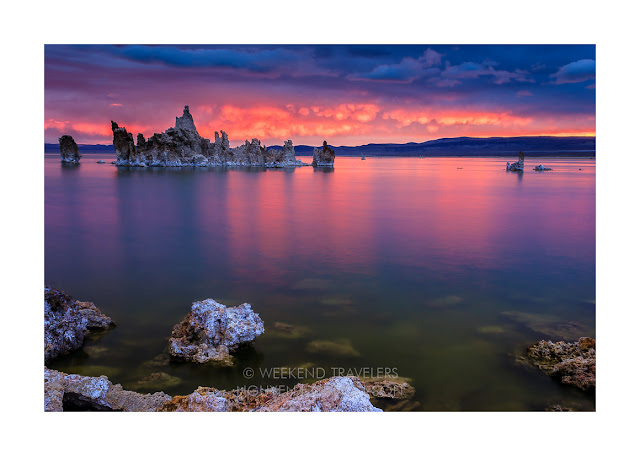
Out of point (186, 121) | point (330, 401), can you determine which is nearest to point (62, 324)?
point (330, 401)

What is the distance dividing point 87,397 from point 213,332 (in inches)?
77.5

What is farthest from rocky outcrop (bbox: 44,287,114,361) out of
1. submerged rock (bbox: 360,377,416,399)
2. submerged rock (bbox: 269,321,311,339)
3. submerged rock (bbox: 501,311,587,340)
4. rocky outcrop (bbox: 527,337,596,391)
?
submerged rock (bbox: 501,311,587,340)

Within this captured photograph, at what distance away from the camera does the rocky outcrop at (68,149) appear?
7450cm

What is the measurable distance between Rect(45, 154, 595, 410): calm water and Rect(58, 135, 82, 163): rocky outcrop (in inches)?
2497

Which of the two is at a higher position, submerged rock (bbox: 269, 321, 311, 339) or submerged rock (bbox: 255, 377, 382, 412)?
submerged rock (bbox: 255, 377, 382, 412)

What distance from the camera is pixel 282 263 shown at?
11328 millimetres

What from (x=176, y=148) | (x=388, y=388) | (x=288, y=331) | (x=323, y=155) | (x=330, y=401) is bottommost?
(x=388, y=388)

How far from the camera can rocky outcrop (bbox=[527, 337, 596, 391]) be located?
19.1 feet

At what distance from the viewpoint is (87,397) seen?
491 centimetres

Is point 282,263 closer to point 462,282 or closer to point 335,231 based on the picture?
point 462,282

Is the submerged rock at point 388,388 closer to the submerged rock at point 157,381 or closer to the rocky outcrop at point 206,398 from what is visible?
the rocky outcrop at point 206,398

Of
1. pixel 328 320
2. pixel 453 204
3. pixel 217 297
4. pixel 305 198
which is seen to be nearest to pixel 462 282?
pixel 328 320

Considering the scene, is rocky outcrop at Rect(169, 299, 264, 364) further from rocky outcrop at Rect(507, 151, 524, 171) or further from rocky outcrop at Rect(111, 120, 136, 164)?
rocky outcrop at Rect(111, 120, 136, 164)

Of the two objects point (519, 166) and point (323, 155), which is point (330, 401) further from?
point (323, 155)
